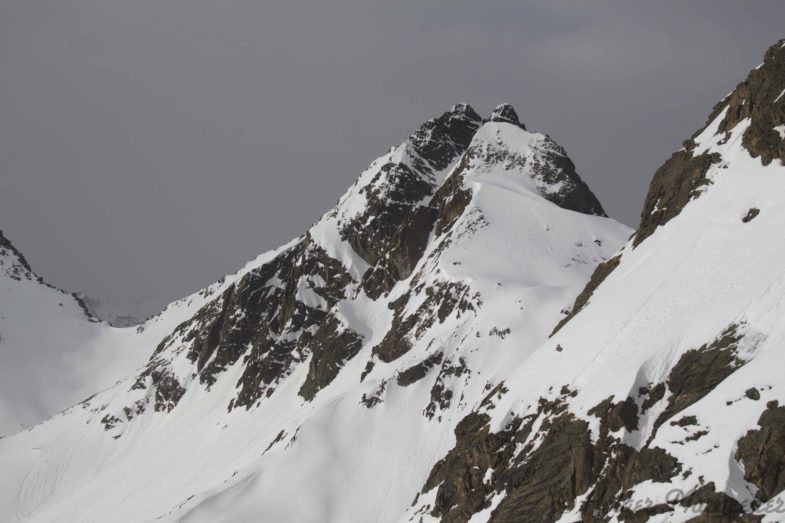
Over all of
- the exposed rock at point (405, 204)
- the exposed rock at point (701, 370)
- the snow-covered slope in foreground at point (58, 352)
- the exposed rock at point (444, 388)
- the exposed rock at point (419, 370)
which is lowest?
the exposed rock at point (701, 370)

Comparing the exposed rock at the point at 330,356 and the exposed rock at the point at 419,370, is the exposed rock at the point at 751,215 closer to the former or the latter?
the exposed rock at the point at 419,370

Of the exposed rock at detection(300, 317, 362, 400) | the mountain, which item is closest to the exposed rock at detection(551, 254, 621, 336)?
the exposed rock at detection(300, 317, 362, 400)

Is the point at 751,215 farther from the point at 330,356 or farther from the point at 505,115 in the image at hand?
the point at 505,115

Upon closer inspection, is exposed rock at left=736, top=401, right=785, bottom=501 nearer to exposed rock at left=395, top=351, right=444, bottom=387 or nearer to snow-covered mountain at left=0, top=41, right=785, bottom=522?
snow-covered mountain at left=0, top=41, right=785, bottom=522

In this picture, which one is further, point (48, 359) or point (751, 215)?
point (48, 359)

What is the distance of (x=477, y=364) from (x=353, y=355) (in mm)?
25458

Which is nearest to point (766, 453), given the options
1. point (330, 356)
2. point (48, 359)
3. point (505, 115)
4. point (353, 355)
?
point (353, 355)

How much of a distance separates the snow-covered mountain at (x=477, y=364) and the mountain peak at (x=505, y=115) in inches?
16.1

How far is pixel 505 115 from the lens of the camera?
125 meters

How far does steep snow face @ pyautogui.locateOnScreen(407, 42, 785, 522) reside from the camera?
24.6m

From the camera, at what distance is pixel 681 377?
30.9 m

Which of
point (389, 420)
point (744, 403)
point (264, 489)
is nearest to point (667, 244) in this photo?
point (744, 403)

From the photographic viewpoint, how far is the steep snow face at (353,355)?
2591 inches

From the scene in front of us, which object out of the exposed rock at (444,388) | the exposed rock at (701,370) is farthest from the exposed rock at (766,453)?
the exposed rock at (444,388)
